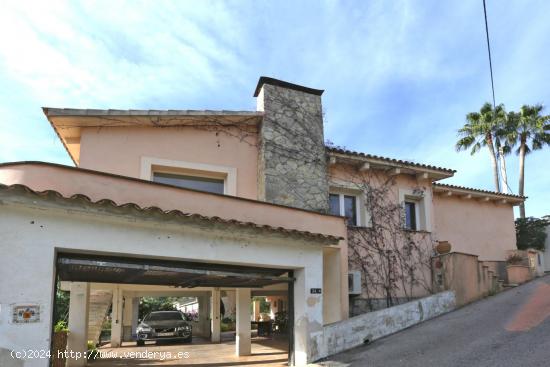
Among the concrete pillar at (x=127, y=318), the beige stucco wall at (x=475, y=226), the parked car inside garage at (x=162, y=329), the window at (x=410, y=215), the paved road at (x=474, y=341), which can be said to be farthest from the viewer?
the concrete pillar at (x=127, y=318)

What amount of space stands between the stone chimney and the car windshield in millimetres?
11058

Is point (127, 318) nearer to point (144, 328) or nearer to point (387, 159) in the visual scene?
point (144, 328)

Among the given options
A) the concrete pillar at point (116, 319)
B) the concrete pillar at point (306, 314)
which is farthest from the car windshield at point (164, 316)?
the concrete pillar at point (306, 314)

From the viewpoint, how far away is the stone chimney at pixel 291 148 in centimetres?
1188

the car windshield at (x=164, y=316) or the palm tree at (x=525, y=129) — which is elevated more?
the palm tree at (x=525, y=129)

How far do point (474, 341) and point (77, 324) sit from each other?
9.36 m

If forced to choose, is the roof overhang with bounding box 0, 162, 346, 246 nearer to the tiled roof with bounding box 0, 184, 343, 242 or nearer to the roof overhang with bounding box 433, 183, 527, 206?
the tiled roof with bounding box 0, 184, 343, 242

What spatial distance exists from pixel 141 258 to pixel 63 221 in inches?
54.3

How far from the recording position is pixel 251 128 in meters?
12.5

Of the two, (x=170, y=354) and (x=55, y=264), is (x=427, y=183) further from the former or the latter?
(x=55, y=264)

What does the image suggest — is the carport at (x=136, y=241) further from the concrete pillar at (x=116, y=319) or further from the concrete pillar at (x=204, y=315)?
the concrete pillar at (x=204, y=315)

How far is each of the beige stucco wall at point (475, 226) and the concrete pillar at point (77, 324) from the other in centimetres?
1111

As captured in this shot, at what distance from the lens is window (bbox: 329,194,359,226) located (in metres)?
13.7

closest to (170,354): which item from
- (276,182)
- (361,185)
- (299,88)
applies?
(276,182)
